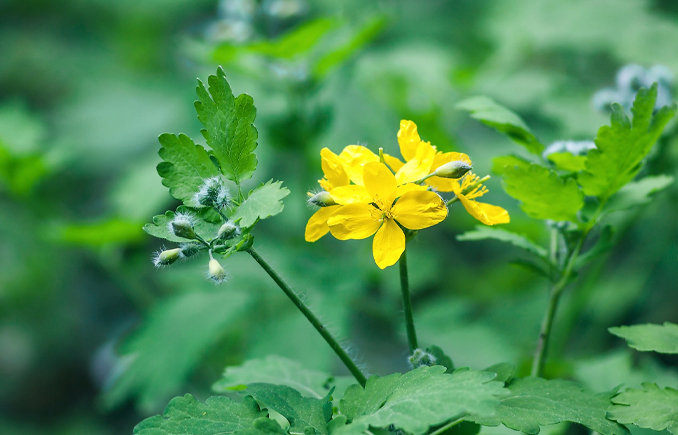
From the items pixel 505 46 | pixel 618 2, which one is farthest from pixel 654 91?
pixel 618 2

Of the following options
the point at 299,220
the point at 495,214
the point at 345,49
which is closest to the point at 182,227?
the point at 495,214

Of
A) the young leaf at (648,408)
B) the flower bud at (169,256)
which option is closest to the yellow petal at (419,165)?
the flower bud at (169,256)

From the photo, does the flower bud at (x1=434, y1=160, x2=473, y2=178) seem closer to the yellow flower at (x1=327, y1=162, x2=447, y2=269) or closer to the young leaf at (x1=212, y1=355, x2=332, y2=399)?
the yellow flower at (x1=327, y1=162, x2=447, y2=269)

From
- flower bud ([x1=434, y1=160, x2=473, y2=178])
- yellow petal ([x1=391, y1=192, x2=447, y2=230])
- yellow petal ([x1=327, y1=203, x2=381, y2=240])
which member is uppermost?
yellow petal ([x1=327, y1=203, x2=381, y2=240])

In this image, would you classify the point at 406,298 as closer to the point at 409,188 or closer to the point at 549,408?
the point at 409,188

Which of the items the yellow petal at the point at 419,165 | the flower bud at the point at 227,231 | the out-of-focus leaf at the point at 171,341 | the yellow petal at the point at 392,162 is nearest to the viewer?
the flower bud at the point at 227,231

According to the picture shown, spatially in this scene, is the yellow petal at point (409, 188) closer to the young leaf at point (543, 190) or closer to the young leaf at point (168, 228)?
the young leaf at point (543, 190)

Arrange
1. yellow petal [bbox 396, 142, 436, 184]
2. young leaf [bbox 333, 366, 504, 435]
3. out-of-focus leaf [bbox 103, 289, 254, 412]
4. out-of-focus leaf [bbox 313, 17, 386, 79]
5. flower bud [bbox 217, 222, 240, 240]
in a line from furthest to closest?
1. out-of-focus leaf [bbox 313, 17, 386, 79]
2. out-of-focus leaf [bbox 103, 289, 254, 412]
3. yellow petal [bbox 396, 142, 436, 184]
4. flower bud [bbox 217, 222, 240, 240]
5. young leaf [bbox 333, 366, 504, 435]

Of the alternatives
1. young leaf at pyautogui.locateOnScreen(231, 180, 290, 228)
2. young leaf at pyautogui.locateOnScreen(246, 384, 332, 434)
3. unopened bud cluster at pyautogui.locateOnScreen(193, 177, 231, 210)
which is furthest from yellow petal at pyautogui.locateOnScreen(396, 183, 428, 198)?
young leaf at pyautogui.locateOnScreen(246, 384, 332, 434)
